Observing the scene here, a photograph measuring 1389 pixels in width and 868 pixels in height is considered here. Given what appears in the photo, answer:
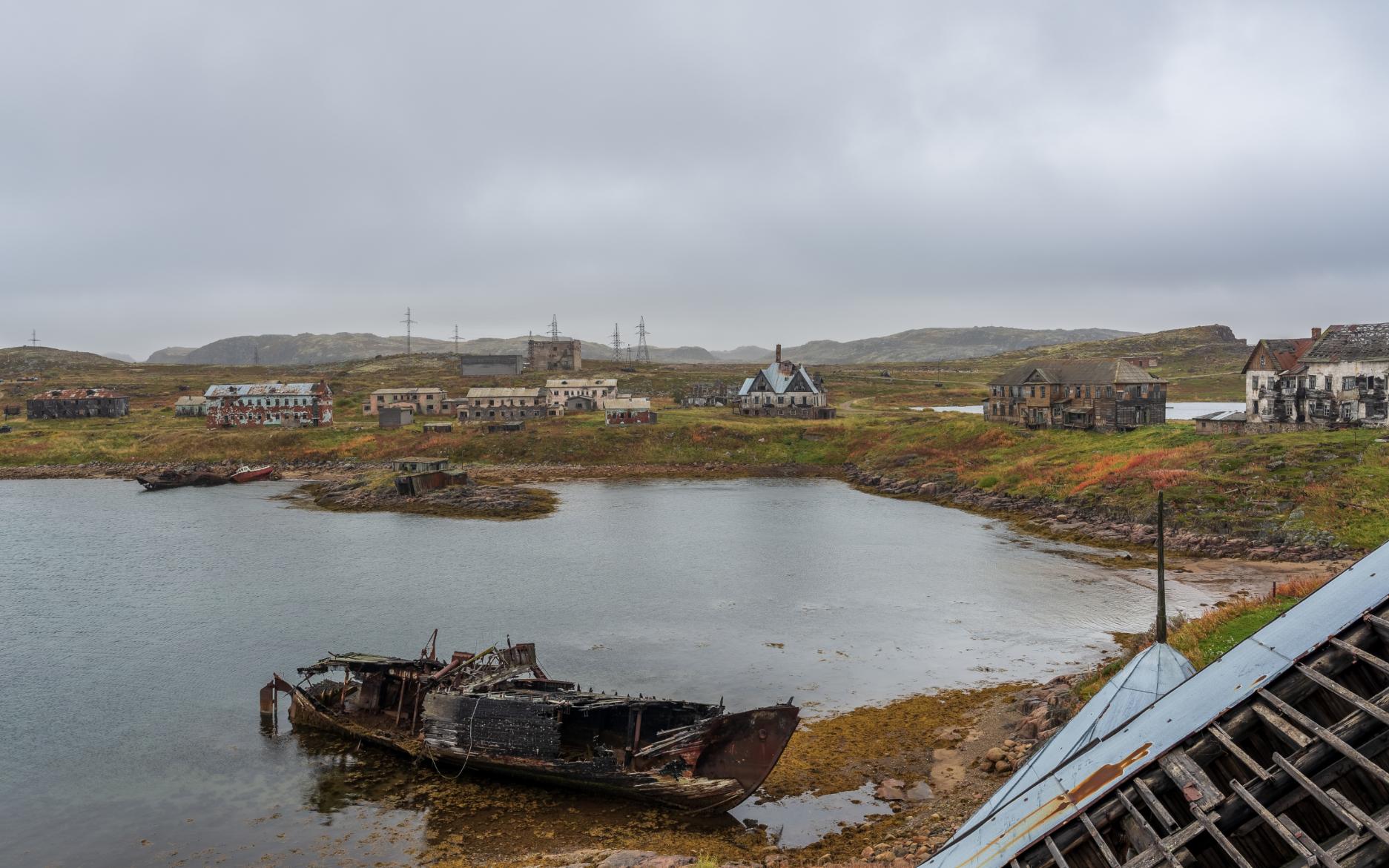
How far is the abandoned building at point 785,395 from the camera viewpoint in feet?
402

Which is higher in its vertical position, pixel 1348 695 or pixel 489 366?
pixel 489 366

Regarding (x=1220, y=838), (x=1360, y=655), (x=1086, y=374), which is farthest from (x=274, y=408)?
(x=1360, y=655)

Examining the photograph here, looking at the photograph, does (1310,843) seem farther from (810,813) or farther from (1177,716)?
(810,813)

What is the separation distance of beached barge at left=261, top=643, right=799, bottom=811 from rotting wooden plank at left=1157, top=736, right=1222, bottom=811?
13.8 metres

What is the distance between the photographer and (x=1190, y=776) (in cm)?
1055

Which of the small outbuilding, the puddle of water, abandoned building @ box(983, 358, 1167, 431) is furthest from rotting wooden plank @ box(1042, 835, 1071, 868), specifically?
abandoned building @ box(983, 358, 1167, 431)

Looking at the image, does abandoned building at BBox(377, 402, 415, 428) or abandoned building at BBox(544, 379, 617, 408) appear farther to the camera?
abandoned building at BBox(544, 379, 617, 408)

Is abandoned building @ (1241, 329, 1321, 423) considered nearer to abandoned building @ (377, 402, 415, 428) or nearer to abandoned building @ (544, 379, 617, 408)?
abandoned building @ (544, 379, 617, 408)

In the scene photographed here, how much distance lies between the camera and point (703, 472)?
329 feet

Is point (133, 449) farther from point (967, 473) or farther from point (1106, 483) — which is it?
point (1106, 483)

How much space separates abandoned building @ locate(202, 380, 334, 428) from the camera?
125 meters

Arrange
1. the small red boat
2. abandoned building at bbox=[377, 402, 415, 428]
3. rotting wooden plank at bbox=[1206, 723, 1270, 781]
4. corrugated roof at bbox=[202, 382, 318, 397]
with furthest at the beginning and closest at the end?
corrugated roof at bbox=[202, 382, 318, 397]
abandoned building at bbox=[377, 402, 415, 428]
the small red boat
rotting wooden plank at bbox=[1206, 723, 1270, 781]

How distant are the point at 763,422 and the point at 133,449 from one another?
83294mm

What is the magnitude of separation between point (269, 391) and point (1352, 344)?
130 metres
